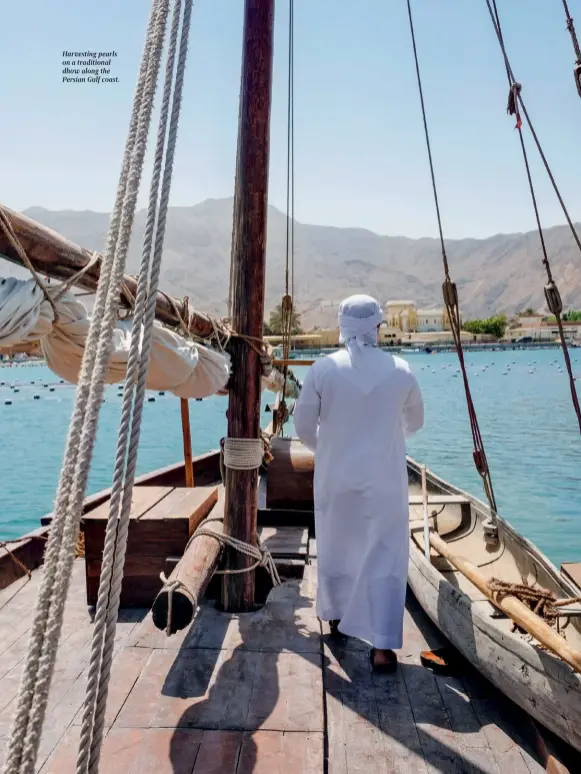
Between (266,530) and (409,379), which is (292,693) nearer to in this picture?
(409,379)

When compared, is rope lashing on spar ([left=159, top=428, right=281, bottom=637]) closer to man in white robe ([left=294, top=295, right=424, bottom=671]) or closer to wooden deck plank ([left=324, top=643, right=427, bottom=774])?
man in white robe ([left=294, top=295, right=424, bottom=671])

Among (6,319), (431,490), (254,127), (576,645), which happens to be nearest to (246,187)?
(254,127)

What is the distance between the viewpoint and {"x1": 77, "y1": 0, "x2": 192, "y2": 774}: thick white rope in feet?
4.15

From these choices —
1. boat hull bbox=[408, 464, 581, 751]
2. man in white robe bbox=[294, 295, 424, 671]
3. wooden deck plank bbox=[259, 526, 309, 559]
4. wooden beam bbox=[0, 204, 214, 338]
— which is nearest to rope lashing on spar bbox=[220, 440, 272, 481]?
man in white robe bbox=[294, 295, 424, 671]

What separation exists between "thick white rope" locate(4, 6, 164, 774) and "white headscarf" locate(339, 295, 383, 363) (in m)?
1.53

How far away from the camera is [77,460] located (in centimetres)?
145

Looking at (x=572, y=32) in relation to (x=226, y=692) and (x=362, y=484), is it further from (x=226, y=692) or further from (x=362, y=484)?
(x=226, y=692)

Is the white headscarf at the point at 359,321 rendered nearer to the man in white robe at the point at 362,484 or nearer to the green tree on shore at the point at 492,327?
the man in white robe at the point at 362,484

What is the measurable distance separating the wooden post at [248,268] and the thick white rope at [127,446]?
1206 mm

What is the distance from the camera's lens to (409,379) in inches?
121

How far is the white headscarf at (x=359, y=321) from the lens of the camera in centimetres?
312

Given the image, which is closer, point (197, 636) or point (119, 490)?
point (119, 490)

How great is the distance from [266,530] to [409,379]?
2070 millimetres

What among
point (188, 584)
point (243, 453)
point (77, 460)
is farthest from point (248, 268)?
point (77, 460)
